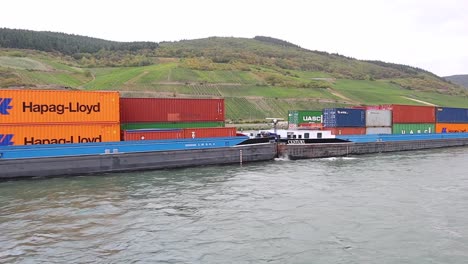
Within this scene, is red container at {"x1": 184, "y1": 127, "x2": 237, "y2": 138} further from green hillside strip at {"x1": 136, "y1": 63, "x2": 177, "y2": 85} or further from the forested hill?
the forested hill

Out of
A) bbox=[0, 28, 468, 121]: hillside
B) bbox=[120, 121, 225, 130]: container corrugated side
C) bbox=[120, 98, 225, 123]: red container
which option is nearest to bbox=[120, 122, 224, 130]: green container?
bbox=[120, 121, 225, 130]: container corrugated side

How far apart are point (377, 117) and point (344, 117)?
5701 millimetres

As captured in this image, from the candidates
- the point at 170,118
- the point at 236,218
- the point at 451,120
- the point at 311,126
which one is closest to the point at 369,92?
the point at 451,120

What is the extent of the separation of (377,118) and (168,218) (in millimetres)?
35046

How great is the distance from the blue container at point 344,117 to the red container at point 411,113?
401 centimetres

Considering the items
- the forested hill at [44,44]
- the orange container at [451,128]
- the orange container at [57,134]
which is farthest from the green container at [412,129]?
the forested hill at [44,44]

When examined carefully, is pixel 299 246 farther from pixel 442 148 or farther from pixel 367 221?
pixel 442 148

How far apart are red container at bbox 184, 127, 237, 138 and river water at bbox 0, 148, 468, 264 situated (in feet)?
16.3

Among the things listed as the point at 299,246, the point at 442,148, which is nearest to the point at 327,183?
the point at 299,246

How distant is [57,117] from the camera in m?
27.5

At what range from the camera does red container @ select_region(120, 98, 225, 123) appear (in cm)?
3141

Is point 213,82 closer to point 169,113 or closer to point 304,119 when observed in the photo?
point 304,119

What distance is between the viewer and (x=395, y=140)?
→ 46.6 metres

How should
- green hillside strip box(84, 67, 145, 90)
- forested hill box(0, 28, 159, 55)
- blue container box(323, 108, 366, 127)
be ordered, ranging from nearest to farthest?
blue container box(323, 108, 366, 127) < green hillside strip box(84, 67, 145, 90) < forested hill box(0, 28, 159, 55)
